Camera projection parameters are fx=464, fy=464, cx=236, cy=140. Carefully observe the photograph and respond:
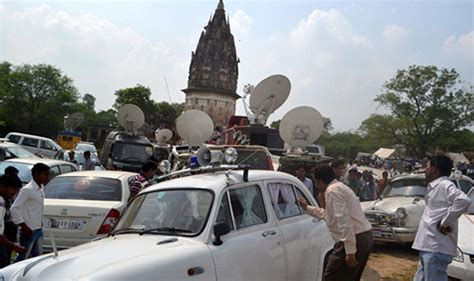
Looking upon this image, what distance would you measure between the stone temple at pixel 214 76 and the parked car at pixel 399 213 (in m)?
53.2

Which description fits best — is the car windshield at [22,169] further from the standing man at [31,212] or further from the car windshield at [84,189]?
the standing man at [31,212]

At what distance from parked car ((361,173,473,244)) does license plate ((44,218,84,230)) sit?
19.8 ft

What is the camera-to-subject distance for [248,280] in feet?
14.4

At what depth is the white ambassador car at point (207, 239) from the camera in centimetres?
364

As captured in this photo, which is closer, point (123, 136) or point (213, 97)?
point (123, 136)

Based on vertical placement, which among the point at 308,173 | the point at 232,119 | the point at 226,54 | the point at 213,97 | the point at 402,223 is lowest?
the point at 402,223

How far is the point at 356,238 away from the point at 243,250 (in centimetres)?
130

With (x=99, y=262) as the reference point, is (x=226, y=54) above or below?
above

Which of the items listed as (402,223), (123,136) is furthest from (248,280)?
(123,136)

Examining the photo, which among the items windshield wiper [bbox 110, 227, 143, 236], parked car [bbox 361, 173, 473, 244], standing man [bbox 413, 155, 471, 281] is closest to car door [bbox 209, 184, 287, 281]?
windshield wiper [bbox 110, 227, 143, 236]

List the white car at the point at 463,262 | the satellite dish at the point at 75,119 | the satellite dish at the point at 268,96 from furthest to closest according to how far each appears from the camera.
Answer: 1. the satellite dish at the point at 75,119
2. the satellite dish at the point at 268,96
3. the white car at the point at 463,262

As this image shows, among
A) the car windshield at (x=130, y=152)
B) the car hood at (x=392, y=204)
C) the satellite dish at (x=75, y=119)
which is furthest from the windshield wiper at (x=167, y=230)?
the satellite dish at (x=75, y=119)

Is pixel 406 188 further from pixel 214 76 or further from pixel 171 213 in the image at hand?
pixel 214 76

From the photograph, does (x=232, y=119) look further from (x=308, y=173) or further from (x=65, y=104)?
(x=65, y=104)
